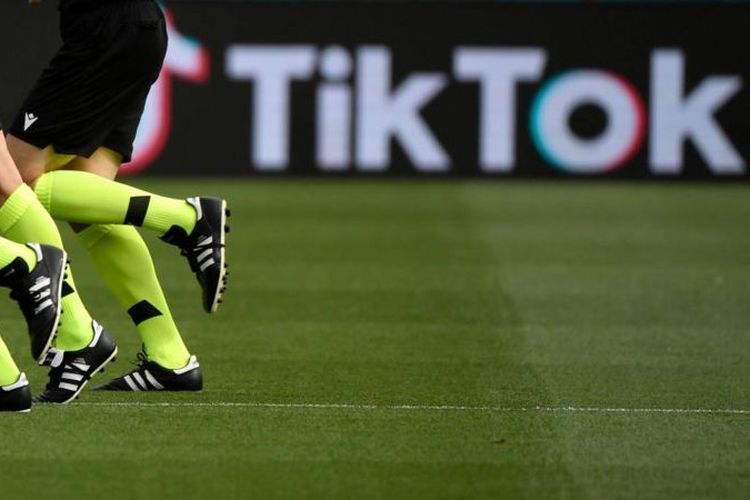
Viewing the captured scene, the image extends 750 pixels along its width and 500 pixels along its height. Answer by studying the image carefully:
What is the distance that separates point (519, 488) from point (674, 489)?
16.7 inches

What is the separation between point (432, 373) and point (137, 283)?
127 cm

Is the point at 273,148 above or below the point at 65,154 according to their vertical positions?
below

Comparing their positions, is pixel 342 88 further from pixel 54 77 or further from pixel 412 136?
pixel 54 77

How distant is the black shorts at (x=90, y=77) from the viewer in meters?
6.21

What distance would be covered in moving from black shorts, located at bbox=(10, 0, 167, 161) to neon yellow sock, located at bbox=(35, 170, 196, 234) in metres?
0.11

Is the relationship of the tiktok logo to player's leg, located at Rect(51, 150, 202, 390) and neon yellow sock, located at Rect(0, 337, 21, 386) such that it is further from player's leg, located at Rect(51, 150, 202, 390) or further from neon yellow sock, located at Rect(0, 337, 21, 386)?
neon yellow sock, located at Rect(0, 337, 21, 386)

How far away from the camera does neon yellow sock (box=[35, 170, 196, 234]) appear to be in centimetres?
618

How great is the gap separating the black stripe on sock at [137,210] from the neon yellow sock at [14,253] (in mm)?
475

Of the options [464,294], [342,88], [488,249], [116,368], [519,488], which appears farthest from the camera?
[342,88]

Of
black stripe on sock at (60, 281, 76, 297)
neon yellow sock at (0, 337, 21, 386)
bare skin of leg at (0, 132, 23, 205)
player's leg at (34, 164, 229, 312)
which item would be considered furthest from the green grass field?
bare skin of leg at (0, 132, 23, 205)

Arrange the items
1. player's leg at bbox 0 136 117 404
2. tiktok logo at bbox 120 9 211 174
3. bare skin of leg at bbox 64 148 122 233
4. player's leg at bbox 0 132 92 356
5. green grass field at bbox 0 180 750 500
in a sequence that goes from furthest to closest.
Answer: tiktok logo at bbox 120 9 211 174 → bare skin of leg at bbox 64 148 122 233 → player's leg at bbox 0 136 117 404 → player's leg at bbox 0 132 92 356 → green grass field at bbox 0 180 750 500

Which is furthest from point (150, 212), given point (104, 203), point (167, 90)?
point (167, 90)

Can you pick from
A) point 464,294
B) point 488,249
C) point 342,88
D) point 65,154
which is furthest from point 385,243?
point 65,154

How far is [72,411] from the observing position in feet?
19.8
